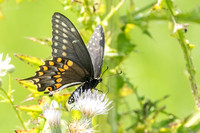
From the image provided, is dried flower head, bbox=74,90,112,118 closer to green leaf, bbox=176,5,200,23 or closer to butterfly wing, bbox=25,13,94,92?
butterfly wing, bbox=25,13,94,92

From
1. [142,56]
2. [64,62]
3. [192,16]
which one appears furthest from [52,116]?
[142,56]

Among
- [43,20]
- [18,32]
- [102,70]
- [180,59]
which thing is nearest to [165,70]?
[180,59]

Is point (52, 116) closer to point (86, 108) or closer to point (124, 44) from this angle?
point (86, 108)

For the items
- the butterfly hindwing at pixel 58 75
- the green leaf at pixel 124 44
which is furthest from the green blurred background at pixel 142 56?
the butterfly hindwing at pixel 58 75

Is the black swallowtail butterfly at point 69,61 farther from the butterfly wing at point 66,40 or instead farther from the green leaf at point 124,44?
the green leaf at point 124,44

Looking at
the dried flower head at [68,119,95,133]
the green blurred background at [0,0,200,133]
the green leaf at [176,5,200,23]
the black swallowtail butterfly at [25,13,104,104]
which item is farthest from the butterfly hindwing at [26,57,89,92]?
the green blurred background at [0,0,200,133]

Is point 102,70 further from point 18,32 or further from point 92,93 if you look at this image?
point 18,32
